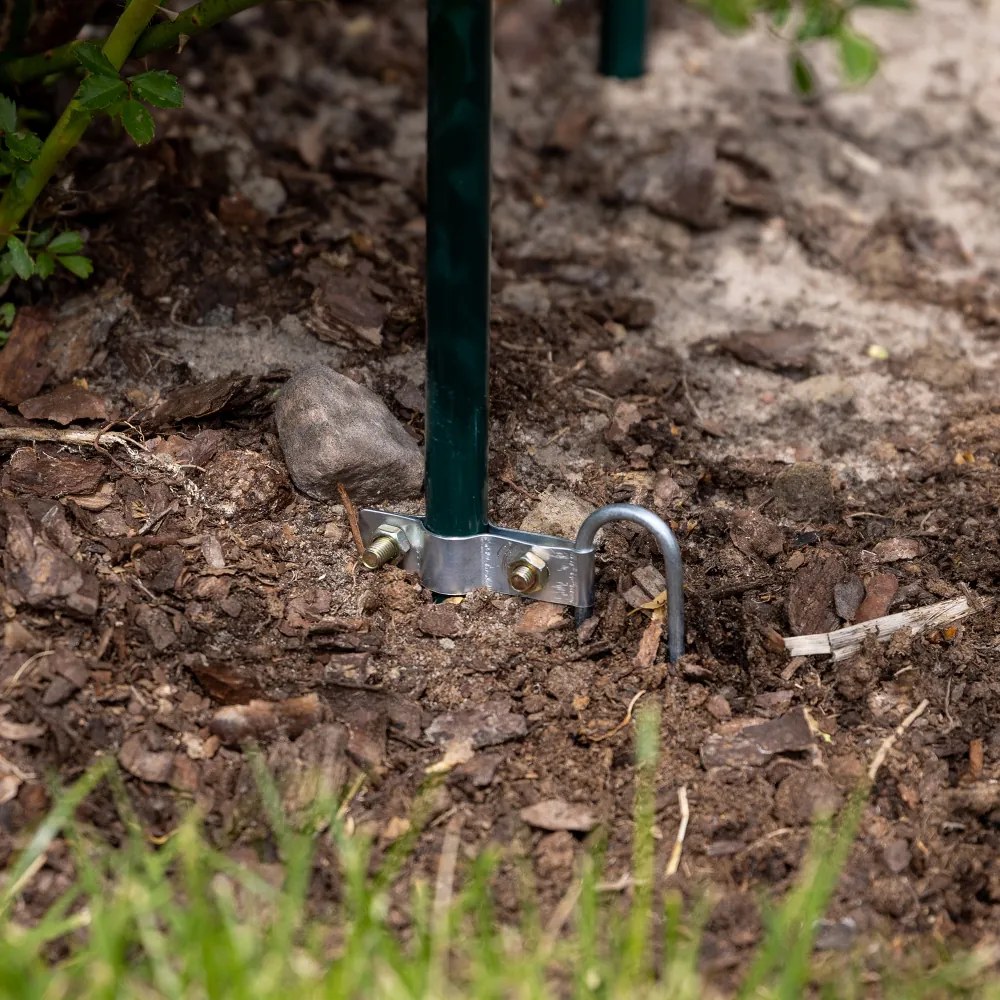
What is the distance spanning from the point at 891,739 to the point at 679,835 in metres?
0.38

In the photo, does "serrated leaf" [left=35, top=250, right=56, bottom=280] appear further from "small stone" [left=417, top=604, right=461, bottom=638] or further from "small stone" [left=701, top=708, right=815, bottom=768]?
"small stone" [left=701, top=708, right=815, bottom=768]

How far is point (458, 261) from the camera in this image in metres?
2.12

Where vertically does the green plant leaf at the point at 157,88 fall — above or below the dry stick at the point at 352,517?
above

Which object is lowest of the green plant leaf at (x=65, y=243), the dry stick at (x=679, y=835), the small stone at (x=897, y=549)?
the dry stick at (x=679, y=835)

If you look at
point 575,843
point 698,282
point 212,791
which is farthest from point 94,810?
point 698,282

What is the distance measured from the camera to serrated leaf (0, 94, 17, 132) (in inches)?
93.5

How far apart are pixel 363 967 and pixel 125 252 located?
1.72 m

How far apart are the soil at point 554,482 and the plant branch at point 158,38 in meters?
0.32

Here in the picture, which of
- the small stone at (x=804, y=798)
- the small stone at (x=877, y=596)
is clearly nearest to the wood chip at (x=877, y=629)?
the small stone at (x=877, y=596)

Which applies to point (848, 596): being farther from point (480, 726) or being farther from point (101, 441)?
point (101, 441)

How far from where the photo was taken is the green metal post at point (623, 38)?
12.6 feet

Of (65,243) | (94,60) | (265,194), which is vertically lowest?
(265,194)

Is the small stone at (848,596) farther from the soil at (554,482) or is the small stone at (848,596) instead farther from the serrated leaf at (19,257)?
the serrated leaf at (19,257)

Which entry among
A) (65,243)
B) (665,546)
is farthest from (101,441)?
(665,546)
